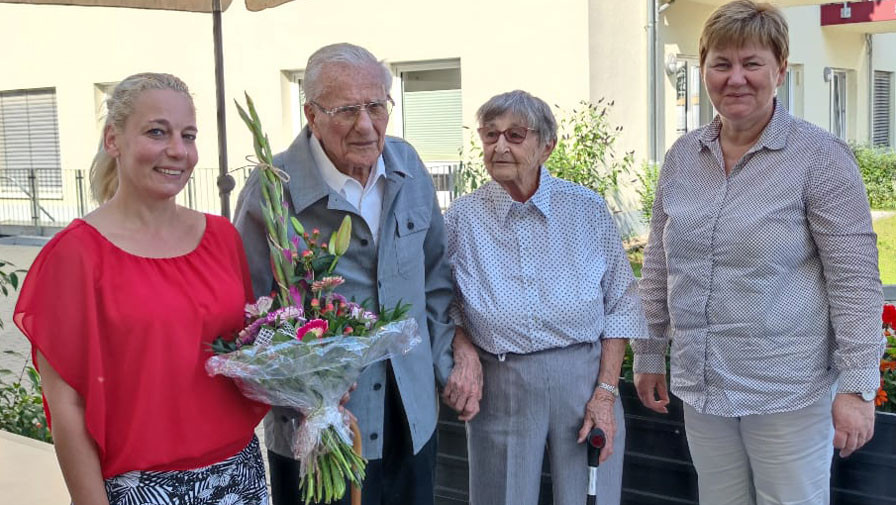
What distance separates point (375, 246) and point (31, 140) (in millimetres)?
18186

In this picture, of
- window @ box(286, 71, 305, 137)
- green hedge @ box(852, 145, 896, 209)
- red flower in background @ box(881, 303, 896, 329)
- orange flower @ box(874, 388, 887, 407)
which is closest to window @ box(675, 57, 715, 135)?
green hedge @ box(852, 145, 896, 209)

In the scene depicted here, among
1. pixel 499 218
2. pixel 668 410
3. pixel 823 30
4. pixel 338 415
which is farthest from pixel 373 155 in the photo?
pixel 823 30

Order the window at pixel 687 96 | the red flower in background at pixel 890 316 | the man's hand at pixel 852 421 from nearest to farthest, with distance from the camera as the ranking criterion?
the man's hand at pixel 852 421
the red flower in background at pixel 890 316
the window at pixel 687 96

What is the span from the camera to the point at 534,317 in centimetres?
285

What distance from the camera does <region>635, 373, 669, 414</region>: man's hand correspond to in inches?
126

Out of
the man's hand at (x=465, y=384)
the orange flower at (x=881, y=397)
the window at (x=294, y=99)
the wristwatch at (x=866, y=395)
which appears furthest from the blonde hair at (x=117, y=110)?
the window at (x=294, y=99)

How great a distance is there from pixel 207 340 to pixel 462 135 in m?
12.0

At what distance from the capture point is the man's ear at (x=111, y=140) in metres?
2.23

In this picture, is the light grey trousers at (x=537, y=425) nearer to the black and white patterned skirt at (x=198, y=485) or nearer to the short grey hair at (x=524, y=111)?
the short grey hair at (x=524, y=111)

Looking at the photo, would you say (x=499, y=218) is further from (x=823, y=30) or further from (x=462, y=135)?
(x=823, y=30)

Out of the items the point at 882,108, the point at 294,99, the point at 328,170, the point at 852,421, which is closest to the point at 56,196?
the point at 294,99

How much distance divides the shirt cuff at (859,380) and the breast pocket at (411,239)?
122 centimetres

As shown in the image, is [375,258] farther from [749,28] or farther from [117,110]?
[749,28]

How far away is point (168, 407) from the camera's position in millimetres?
2174
